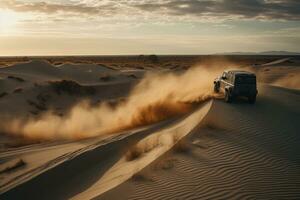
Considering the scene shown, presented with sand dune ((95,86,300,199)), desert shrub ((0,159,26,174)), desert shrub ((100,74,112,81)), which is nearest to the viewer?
sand dune ((95,86,300,199))

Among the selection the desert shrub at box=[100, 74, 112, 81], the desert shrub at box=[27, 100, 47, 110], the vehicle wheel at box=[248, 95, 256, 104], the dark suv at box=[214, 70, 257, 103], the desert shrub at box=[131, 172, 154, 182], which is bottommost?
the desert shrub at box=[27, 100, 47, 110]

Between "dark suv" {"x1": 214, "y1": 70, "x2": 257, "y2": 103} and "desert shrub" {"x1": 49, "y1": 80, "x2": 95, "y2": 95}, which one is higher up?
"dark suv" {"x1": 214, "y1": 70, "x2": 257, "y2": 103}

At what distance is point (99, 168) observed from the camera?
47.2 feet

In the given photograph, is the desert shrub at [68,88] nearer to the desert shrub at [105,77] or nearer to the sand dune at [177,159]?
the desert shrub at [105,77]

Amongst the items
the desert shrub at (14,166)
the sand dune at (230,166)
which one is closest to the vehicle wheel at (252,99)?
the sand dune at (230,166)

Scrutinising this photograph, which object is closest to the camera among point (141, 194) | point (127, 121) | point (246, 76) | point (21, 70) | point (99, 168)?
point (141, 194)

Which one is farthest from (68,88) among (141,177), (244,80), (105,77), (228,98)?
(141,177)

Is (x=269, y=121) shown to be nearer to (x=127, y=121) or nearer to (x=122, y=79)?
(x=127, y=121)

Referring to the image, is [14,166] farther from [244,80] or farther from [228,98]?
[244,80]

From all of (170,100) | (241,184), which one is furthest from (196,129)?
(170,100)

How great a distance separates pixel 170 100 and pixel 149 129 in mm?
7473

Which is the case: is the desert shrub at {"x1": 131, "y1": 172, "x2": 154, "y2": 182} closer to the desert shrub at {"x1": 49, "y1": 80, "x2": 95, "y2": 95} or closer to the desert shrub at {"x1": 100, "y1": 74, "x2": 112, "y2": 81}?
the desert shrub at {"x1": 49, "y1": 80, "x2": 95, "y2": 95}

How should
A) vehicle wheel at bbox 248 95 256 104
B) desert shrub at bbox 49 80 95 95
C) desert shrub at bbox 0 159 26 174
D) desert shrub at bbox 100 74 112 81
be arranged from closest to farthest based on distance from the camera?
desert shrub at bbox 0 159 26 174 → vehicle wheel at bbox 248 95 256 104 → desert shrub at bbox 49 80 95 95 → desert shrub at bbox 100 74 112 81

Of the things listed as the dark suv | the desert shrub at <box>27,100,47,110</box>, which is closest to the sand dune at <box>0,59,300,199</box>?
the dark suv
